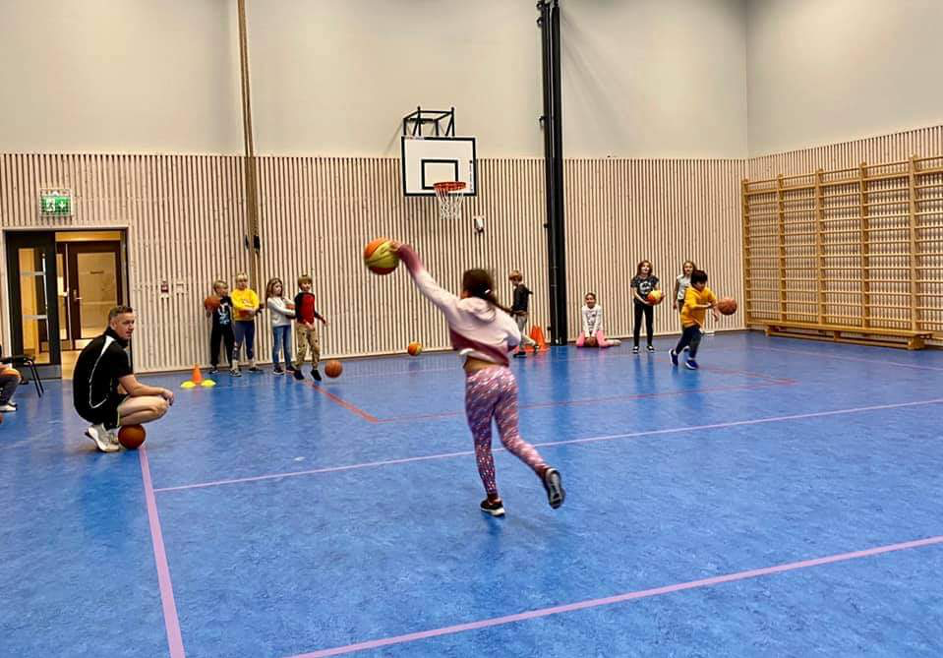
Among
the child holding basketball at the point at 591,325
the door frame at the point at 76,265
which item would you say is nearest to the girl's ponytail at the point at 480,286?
the child holding basketball at the point at 591,325

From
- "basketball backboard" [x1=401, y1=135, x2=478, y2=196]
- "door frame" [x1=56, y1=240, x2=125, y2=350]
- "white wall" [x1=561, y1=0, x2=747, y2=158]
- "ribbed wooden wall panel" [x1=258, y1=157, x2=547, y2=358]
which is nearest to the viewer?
"ribbed wooden wall panel" [x1=258, y1=157, x2=547, y2=358]

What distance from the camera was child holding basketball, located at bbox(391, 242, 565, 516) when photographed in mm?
5691

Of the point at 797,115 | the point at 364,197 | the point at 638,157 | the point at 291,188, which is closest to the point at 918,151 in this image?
the point at 797,115

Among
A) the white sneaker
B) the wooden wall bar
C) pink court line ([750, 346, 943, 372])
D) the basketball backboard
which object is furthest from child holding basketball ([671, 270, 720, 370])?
the white sneaker

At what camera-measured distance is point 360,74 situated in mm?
17156

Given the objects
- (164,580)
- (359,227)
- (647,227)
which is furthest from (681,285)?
(164,580)

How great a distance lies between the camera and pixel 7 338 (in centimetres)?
1543

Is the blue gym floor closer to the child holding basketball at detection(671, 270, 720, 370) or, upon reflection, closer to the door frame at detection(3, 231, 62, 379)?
the child holding basketball at detection(671, 270, 720, 370)

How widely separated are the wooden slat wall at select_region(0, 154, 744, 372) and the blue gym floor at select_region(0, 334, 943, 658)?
6469 millimetres

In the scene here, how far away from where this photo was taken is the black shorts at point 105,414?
8484 mm

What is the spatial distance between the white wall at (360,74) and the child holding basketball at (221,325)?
9.14 ft

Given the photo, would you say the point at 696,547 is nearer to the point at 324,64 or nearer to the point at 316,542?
the point at 316,542

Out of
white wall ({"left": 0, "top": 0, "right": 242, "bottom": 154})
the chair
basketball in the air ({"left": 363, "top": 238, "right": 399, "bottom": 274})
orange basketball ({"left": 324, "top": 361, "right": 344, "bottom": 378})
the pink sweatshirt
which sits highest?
white wall ({"left": 0, "top": 0, "right": 242, "bottom": 154})

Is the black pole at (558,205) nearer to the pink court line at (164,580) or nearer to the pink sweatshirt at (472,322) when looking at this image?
the pink court line at (164,580)
